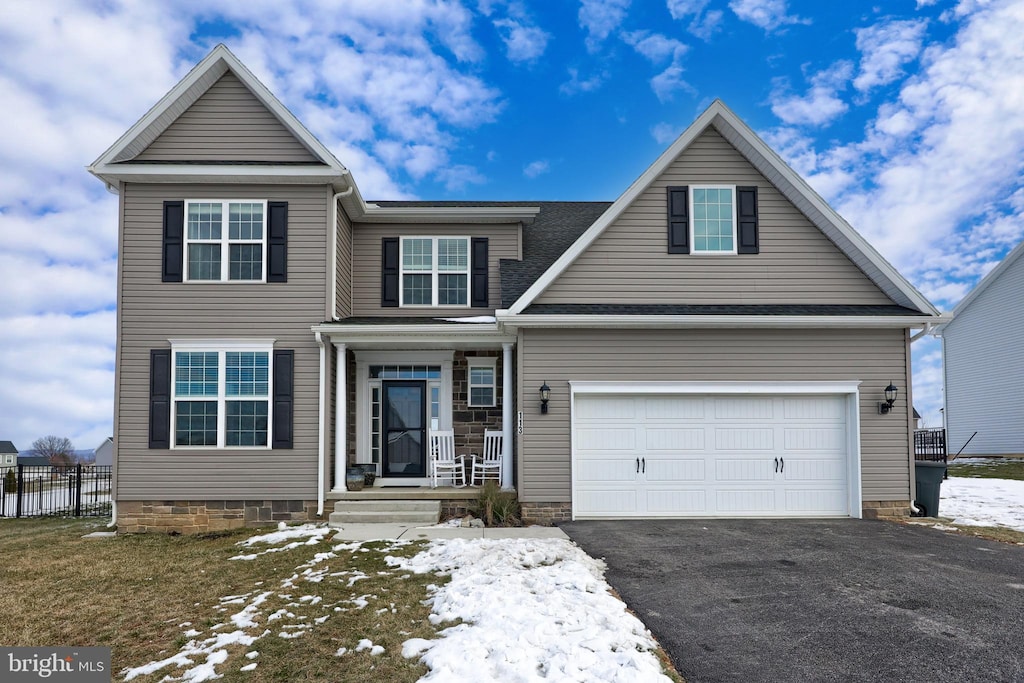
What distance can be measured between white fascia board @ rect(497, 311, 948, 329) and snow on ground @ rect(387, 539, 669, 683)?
3760 mm

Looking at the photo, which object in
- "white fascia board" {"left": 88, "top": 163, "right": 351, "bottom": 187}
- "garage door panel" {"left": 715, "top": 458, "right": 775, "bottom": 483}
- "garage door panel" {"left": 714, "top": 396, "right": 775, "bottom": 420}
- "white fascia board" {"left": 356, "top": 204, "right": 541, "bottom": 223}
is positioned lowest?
"garage door panel" {"left": 715, "top": 458, "right": 775, "bottom": 483}

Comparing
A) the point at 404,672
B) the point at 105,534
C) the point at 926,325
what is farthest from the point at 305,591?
the point at 926,325

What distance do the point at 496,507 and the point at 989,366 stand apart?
2185 cm

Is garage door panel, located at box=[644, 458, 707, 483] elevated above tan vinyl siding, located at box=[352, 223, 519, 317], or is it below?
below

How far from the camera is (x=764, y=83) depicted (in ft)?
43.9

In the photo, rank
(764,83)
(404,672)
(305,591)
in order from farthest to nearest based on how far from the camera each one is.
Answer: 1. (764,83)
2. (305,591)
3. (404,672)

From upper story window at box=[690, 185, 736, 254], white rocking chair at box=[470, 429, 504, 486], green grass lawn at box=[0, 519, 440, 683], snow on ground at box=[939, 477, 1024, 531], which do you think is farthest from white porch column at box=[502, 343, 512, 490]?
snow on ground at box=[939, 477, 1024, 531]

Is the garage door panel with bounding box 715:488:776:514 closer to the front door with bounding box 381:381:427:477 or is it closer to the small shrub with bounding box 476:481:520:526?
the small shrub with bounding box 476:481:520:526

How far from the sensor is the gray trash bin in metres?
10.2

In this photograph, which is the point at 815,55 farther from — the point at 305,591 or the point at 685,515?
the point at 305,591

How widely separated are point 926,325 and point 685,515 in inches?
191

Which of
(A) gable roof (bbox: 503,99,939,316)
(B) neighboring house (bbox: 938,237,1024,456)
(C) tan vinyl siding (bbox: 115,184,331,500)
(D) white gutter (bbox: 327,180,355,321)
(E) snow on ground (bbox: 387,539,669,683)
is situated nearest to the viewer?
(E) snow on ground (bbox: 387,539,669,683)

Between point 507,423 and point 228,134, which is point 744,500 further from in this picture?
point 228,134

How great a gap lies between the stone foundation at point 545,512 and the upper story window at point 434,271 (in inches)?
171
